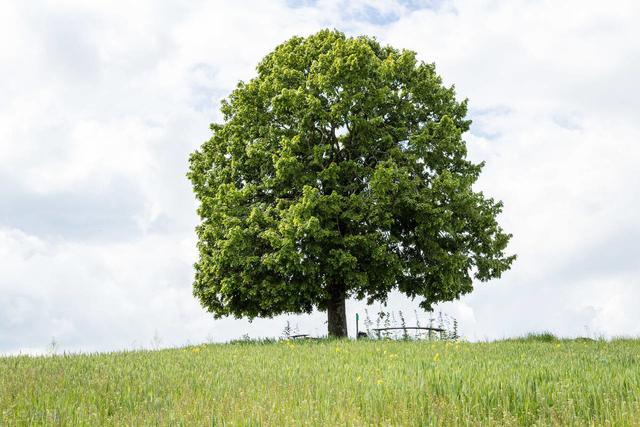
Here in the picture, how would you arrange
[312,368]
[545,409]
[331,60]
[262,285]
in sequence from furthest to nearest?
1. [331,60]
2. [262,285]
3. [312,368]
4. [545,409]

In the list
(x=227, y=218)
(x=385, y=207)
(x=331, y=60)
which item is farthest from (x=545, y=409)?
(x=331, y=60)

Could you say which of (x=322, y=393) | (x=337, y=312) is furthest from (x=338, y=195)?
(x=322, y=393)

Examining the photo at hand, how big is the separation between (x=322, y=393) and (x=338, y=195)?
13.7m

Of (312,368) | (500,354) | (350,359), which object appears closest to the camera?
(312,368)

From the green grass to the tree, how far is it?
9224 mm

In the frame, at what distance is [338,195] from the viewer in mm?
22328

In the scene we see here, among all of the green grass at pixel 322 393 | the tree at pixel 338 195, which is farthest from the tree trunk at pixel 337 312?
the green grass at pixel 322 393

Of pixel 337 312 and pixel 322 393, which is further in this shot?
pixel 337 312

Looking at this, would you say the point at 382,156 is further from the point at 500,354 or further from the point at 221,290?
the point at 500,354

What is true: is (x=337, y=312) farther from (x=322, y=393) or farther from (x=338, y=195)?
(x=322, y=393)

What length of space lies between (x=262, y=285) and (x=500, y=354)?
32.5 feet

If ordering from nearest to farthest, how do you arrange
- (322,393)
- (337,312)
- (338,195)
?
1. (322,393)
2. (338,195)
3. (337,312)

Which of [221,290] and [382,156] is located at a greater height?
[382,156]

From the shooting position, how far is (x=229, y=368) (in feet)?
41.3
